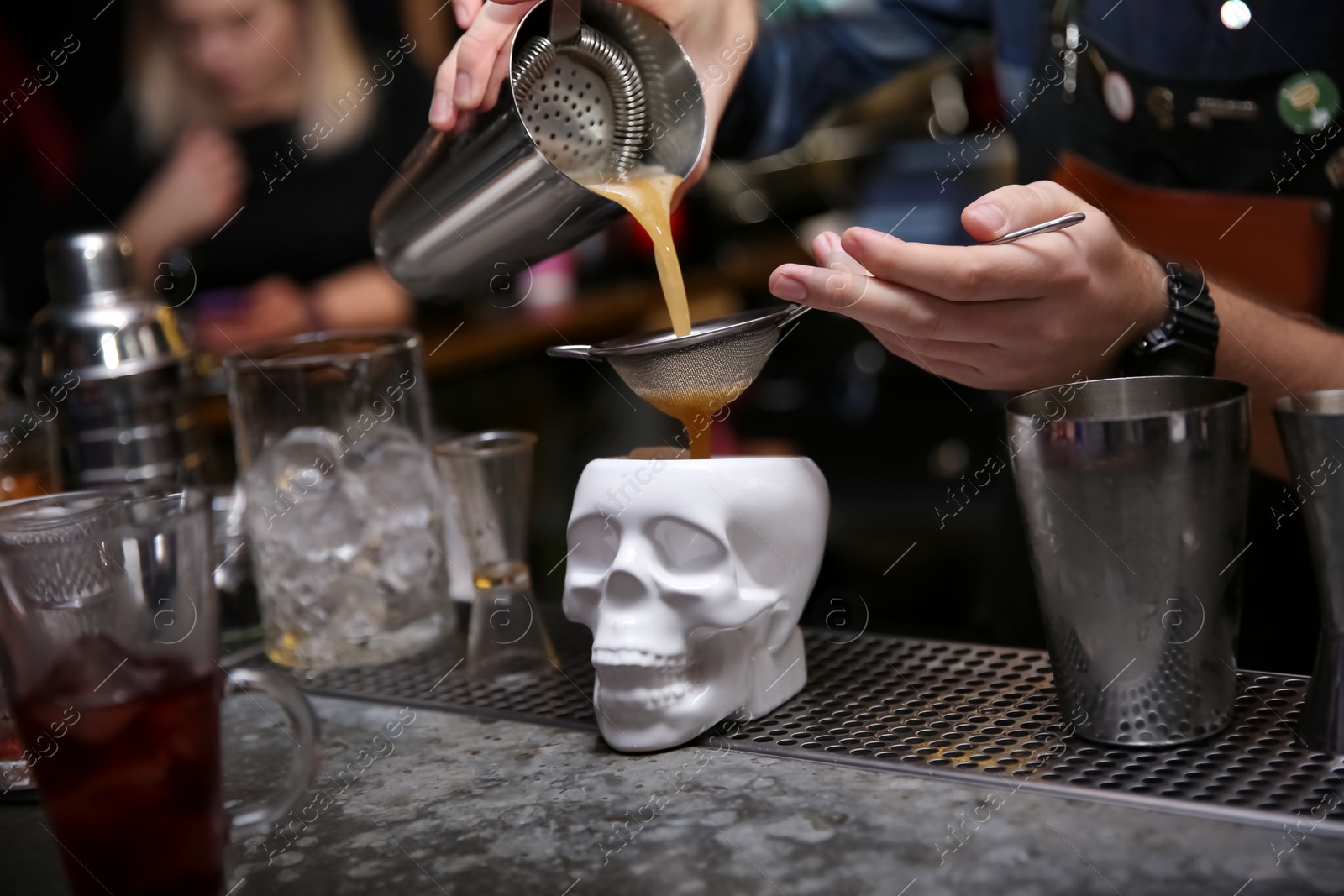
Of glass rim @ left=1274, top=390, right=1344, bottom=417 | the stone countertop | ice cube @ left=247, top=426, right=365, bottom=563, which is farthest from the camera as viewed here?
ice cube @ left=247, top=426, right=365, bottom=563

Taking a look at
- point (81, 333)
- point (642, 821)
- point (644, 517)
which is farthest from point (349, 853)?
point (81, 333)

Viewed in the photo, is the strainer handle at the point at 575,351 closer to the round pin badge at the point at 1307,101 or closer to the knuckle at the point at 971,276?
the knuckle at the point at 971,276

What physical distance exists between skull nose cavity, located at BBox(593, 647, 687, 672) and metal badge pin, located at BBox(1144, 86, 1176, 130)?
1.01 meters

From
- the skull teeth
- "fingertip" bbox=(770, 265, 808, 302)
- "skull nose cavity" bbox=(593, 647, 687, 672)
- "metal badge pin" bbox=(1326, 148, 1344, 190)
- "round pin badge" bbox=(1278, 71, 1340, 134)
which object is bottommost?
the skull teeth

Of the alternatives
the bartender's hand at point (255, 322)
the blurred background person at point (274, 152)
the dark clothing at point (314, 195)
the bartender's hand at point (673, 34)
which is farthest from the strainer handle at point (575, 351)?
the dark clothing at point (314, 195)

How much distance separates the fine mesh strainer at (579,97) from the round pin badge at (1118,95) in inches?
27.2

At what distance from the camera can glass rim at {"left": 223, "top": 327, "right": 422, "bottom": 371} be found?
1.25m

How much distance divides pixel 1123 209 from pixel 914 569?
5.06ft

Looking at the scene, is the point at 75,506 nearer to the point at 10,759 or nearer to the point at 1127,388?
the point at 10,759

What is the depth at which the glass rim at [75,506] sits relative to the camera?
80 cm

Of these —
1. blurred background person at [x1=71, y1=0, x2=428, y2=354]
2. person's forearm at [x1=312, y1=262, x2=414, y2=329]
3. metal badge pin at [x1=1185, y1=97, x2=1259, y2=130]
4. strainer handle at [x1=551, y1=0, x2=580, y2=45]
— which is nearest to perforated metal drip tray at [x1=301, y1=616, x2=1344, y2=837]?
strainer handle at [x1=551, y1=0, x2=580, y2=45]

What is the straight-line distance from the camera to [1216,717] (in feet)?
3.04

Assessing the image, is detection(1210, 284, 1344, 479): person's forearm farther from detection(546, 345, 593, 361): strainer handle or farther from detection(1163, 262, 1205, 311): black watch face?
detection(546, 345, 593, 361): strainer handle

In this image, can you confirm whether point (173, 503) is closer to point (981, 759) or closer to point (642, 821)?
point (642, 821)
